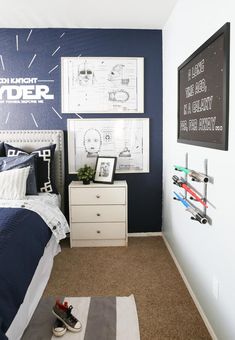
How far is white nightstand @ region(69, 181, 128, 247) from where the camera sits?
3.24m

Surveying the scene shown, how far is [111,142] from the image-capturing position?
11.6 feet

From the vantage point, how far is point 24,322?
73.7 inches

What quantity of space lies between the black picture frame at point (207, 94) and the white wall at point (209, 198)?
56mm

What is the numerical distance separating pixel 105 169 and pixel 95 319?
171 centimetres

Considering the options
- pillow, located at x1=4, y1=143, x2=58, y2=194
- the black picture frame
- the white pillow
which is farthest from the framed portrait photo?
the black picture frame

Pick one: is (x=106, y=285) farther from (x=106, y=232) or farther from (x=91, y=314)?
(x=106, y=232)

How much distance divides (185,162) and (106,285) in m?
1.20

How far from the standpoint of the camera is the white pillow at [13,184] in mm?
2719

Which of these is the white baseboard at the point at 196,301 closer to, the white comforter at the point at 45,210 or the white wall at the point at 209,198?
the white wall at the point at 209,198

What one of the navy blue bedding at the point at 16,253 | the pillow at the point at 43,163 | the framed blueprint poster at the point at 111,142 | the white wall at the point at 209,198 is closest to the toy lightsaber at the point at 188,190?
the white wall at the point at 209,198

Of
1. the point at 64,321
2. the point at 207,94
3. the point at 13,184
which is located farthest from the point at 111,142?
the point at 64,321

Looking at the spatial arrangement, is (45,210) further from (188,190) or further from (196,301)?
(196,301)

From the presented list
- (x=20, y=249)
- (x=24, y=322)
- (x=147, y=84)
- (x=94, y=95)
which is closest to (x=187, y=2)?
(x=147, y=84)

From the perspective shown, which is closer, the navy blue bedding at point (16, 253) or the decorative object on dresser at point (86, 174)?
the navy blue bedding at point (16, 253)
